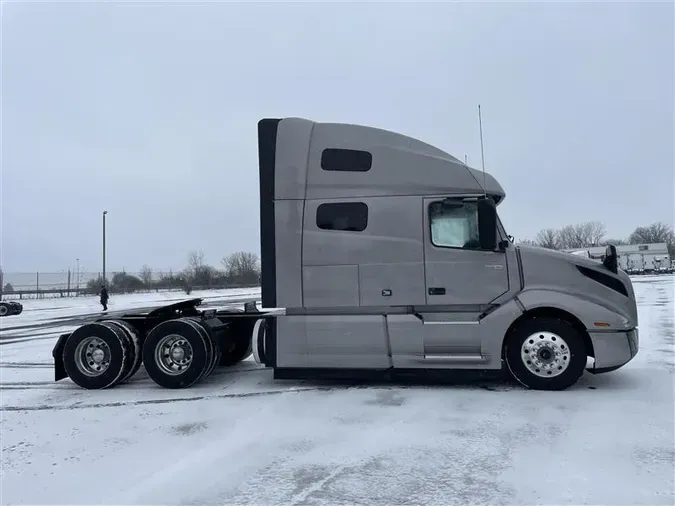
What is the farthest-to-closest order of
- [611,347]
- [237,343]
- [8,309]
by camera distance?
[8,309], [237,343], [611,347]

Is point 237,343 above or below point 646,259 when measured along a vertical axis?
below

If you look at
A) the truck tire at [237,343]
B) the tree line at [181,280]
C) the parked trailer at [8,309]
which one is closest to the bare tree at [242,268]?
the tree line at [181,280]

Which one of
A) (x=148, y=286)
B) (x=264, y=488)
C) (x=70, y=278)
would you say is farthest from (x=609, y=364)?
(x=70, y=278)

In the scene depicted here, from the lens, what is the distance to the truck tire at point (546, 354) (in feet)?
21.1

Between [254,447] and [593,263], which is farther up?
[593,263]

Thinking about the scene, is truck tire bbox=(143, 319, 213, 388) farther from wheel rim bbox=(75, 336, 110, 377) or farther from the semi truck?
wheel rim bbox=(75, 336, 110, 377)

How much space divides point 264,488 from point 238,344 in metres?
5.37

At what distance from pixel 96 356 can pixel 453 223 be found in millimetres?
5891

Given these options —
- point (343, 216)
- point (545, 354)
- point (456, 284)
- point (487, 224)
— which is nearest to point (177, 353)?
point (343, 216)

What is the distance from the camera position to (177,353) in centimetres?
748

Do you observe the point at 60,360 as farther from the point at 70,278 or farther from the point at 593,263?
the point at 70,278

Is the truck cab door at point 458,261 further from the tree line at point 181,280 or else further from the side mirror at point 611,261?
the tree line at point 181,280

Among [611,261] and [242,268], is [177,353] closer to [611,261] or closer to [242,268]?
[611,261]

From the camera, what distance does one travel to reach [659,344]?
1030 cm
